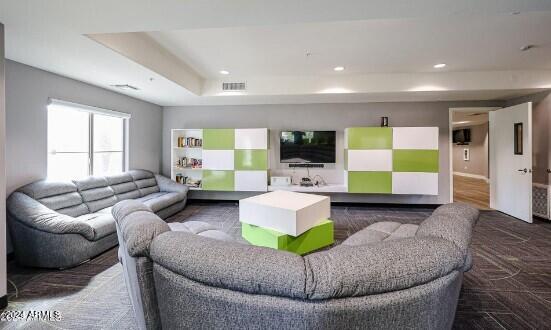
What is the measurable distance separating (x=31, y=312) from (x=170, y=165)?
4.25m

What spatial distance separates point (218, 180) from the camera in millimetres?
5488

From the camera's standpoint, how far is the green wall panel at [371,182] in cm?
506

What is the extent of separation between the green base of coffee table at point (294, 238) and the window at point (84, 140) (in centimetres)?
290

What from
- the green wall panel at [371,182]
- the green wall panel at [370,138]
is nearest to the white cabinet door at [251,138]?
the green wall panel at [370,138]

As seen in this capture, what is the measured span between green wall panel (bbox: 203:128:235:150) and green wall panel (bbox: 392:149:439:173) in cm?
333

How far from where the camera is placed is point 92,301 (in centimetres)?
215

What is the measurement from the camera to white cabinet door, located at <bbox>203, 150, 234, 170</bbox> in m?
5.43

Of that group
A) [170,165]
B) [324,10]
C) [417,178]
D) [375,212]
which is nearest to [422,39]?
[324,10]

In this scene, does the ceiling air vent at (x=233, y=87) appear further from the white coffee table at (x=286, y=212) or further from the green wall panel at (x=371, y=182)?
the green wall panel at (x=371, y=182)

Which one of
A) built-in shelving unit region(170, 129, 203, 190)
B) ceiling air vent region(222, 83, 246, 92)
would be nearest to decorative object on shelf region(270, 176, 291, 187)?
built-in shelving unit region(170, 129, 203, 190)

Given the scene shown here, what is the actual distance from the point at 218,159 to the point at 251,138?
33.8 inches

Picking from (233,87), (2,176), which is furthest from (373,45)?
(2,176)

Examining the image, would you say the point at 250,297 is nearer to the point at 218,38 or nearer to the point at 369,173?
the point at 218,38

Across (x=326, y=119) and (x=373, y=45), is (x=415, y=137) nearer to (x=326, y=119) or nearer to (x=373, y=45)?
(x=326, y=119)
